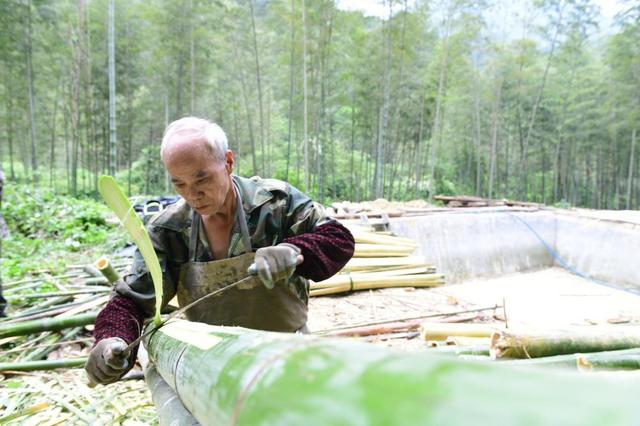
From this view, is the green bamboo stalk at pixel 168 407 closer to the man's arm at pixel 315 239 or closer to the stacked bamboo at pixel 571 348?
the man's arm at pixel 315 239

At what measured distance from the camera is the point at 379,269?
4586mm

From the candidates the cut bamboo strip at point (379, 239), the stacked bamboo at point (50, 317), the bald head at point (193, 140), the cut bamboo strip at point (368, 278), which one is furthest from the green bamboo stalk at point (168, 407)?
the cut bamboo strip at point (379, 239)

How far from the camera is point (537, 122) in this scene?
63.5 ft

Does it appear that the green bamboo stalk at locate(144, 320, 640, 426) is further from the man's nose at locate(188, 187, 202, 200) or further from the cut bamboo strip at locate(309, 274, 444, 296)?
the cut bamboo strip at locate(309, 274, 444, 296)

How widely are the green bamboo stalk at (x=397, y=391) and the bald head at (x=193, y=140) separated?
1031 mm

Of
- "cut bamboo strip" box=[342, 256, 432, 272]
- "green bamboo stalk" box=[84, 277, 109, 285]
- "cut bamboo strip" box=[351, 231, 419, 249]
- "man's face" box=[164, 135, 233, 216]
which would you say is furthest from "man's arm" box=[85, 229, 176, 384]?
"cut bamboo strip" box=[351, 231, 419, 249]

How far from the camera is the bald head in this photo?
4.93 feet

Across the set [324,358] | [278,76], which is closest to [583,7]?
[278,76]

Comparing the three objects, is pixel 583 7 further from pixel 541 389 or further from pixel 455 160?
pixel 541 389

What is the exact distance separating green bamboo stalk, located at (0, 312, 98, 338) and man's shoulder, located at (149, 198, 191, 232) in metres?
1.10

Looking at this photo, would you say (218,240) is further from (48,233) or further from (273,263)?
(48,233)

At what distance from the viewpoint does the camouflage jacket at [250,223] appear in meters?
1.79

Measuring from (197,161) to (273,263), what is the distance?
0.45m

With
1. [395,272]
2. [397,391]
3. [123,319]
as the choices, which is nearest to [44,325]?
[123,319]
